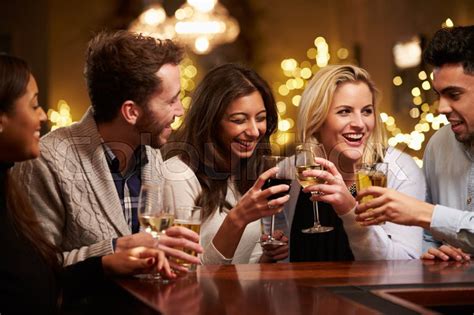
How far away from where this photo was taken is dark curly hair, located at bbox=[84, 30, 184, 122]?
10.4 feet

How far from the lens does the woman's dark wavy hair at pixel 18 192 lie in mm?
2301

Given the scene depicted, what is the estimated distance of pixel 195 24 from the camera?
7219 millimetres

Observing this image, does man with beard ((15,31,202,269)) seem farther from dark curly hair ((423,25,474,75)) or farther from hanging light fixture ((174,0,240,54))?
hanging light fixture ((174,0,240,54))

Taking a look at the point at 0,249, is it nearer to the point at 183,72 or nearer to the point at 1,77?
the point at 1,77

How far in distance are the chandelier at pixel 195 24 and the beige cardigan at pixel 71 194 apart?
13.7ft

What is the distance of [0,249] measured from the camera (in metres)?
2.22

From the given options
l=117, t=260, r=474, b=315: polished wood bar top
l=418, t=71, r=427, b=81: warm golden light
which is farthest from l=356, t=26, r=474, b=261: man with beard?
l=418, t=71, r=427, b=81: warm golden light

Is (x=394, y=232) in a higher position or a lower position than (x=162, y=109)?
lower

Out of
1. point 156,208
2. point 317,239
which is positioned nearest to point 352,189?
point 317,239

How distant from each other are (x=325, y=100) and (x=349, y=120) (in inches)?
5.5

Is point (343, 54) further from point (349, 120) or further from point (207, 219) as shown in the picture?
point (207, 219)

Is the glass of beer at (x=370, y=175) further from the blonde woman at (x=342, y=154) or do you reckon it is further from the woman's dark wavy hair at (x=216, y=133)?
the woman's dark wavy hair at (x=216, y=133)

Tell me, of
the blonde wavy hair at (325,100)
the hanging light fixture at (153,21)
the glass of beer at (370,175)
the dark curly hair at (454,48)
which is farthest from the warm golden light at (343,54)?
the glass of beer at (370,175)

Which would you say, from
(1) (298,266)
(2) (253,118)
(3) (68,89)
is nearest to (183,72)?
(3) (68,89)
